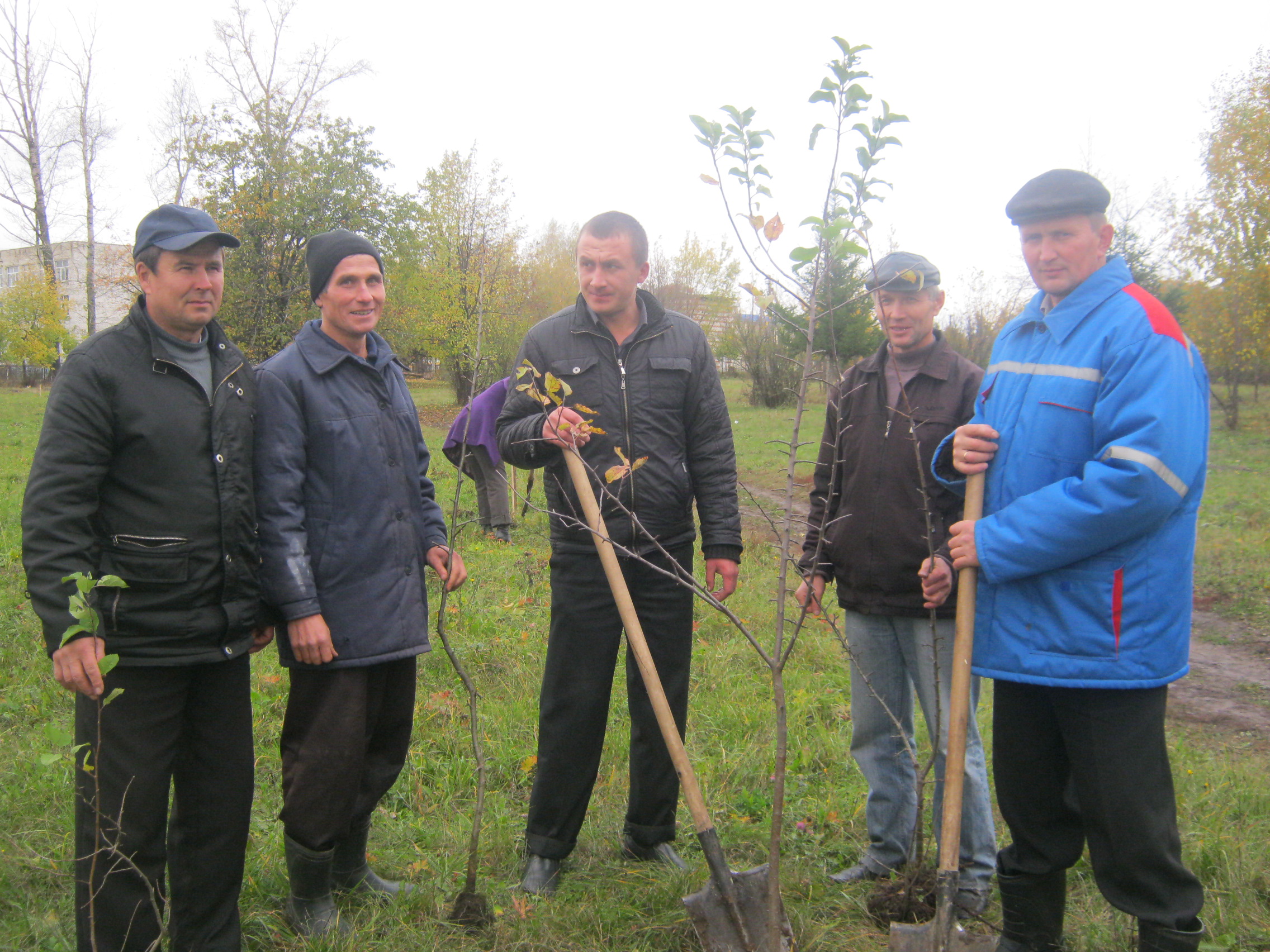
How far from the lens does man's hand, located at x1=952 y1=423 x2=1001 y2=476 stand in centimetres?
220

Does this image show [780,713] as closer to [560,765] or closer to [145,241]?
[560,765]

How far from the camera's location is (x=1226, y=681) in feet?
16.4

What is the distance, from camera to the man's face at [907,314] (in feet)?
9.17

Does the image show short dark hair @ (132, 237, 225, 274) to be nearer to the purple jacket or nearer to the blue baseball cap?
the blue baseball cap

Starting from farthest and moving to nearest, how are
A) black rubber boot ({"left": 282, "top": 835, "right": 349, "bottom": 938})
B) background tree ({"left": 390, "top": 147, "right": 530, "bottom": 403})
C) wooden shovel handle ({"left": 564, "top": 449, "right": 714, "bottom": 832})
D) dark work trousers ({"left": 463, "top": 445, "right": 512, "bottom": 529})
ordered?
background tree ({"left": 390, "top": 147, "right": 530, "bottom": 403}) → dark work trousers ({"left": 463, "top": 445, "right": 512, "bottom": 529}) → black rubber boot ({"left": 282, "top": 835, "right": 349, "bottom": 938}) → wooden shovel handle ({"left": 564, "top": 449, "right": 714, "bottom": 832})

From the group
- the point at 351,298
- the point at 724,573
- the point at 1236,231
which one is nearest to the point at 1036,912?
the point at 724,573

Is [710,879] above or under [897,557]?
under

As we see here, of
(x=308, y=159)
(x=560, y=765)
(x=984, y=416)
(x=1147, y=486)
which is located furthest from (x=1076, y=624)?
(x=308, y=159)

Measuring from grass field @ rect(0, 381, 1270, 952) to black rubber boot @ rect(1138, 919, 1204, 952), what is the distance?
0.45 metres

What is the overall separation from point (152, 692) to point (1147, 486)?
7.86 feet

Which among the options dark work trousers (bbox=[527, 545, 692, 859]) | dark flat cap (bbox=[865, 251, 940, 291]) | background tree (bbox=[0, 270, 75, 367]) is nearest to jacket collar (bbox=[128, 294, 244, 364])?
dark work trousers (bbox=[527, 545, 692, 859])

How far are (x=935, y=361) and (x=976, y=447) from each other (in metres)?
0.70

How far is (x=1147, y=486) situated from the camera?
72.3 inches

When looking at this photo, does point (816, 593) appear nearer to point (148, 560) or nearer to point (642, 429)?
point (642, 429)
